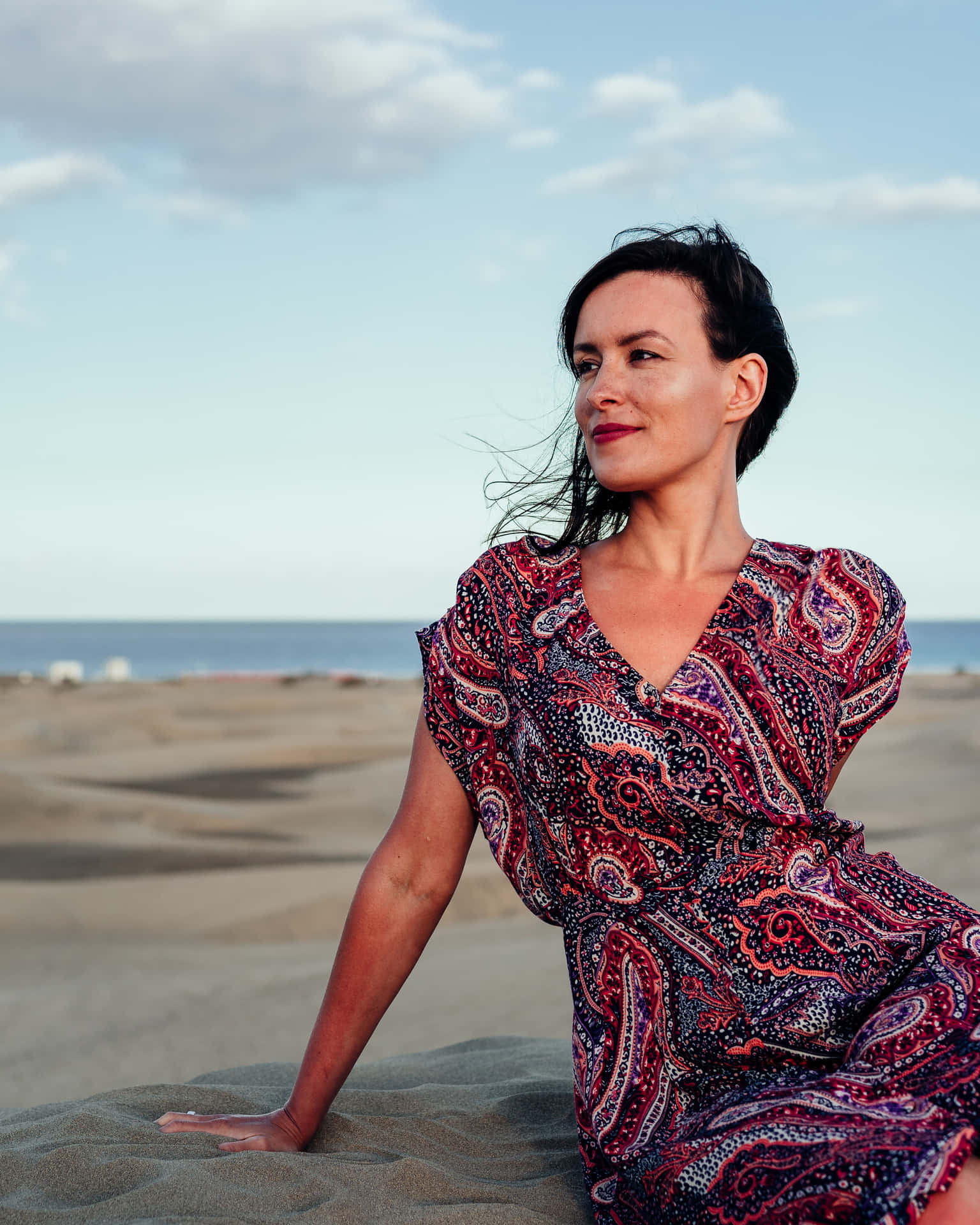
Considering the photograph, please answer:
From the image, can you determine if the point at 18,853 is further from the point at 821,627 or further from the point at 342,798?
the point at 821,627

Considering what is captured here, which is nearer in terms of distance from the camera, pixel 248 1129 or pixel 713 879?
pixel 713 879

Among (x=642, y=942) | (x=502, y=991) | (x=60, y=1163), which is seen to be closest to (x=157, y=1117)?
(x=60, y=1163)

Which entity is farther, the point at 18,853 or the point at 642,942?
the point at 18,853

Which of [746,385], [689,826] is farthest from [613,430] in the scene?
[689,826]

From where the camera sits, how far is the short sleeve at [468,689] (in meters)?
2.78

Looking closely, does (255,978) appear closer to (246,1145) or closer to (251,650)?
(246,1145)

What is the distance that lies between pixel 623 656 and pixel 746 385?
0.81m

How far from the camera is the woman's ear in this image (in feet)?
9.77

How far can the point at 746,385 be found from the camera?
3.00 m

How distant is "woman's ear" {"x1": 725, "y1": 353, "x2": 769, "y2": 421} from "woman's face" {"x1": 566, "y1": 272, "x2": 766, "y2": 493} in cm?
2

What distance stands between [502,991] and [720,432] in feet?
10.6

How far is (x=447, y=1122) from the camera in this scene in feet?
10.5

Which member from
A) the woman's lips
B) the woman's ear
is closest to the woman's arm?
A: the woman's lips

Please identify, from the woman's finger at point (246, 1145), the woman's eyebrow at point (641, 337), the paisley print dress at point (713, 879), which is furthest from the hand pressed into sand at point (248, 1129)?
the woman's eyebrow at point (641, 337)
